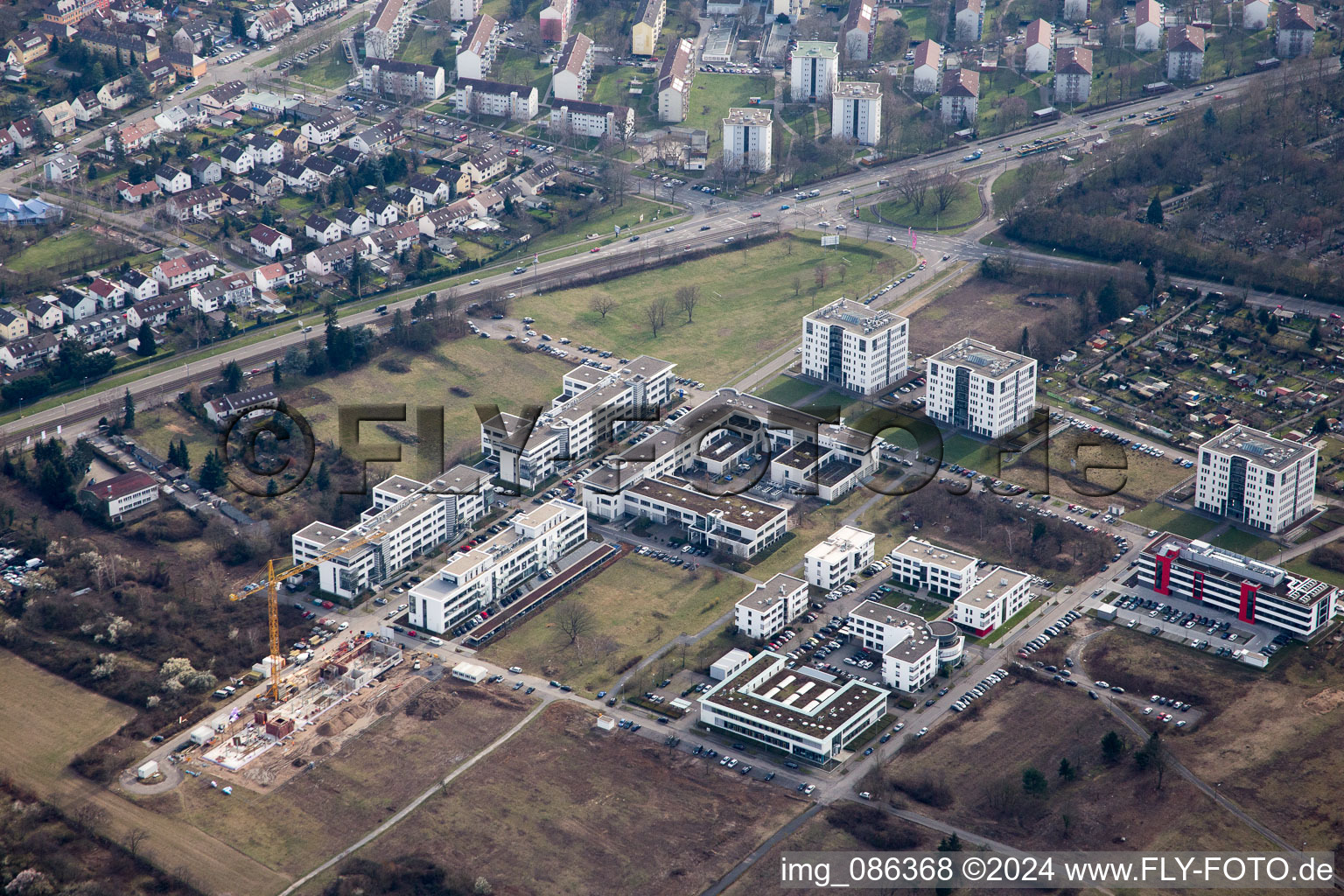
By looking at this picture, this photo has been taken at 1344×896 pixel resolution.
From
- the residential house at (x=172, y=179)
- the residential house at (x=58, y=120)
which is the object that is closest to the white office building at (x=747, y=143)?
the residential house at (x=172, y=179)

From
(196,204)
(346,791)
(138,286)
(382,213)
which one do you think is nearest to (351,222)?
(382,213)

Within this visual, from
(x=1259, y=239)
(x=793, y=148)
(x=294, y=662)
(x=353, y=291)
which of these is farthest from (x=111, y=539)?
(x=1259, y=239)

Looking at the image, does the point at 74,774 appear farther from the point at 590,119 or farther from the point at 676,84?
the point at 676,84

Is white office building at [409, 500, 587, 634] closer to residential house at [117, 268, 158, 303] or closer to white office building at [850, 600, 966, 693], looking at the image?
white office building at [850, 600, 966, 693]

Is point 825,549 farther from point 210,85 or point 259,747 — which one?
point 210,85

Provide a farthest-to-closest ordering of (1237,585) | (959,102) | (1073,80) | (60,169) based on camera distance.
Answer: (1073,80), (959,102), (60,169), (1237,585)

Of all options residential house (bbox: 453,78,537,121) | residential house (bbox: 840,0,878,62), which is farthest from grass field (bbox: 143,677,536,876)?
residential house (bbox: 840,0,878,62)
